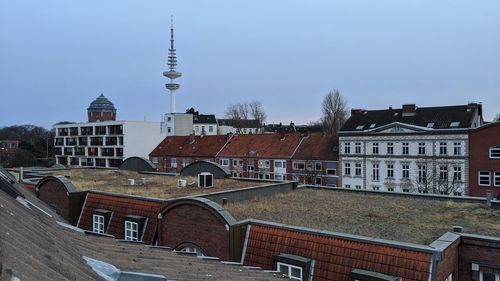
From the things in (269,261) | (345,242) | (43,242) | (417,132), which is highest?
(417,132)

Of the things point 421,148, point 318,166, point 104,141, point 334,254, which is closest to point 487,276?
point 334,254

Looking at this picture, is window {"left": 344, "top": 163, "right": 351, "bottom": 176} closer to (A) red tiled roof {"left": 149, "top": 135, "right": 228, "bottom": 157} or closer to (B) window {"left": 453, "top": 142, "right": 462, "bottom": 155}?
(B) window {"left": 453, "top": 142, "right": 462, "bottom": 155}

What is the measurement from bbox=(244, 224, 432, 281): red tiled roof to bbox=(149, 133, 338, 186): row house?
41.2m

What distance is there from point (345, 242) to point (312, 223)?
9.40ft

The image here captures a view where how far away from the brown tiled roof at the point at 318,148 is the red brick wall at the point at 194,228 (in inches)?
1590

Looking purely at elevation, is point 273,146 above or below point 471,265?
above

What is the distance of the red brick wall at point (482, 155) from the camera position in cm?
4331

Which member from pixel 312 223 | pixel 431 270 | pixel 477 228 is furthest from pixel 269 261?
pixel 477 228

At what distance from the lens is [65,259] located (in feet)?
16.8

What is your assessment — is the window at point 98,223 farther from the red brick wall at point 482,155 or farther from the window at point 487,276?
the red brick wall at point 482,155

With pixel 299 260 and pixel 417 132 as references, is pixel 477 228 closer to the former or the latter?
pixel 299 260

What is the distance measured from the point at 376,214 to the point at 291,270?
5.71m

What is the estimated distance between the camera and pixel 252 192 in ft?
70.5

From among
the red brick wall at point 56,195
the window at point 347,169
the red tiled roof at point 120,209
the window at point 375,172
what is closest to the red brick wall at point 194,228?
the red tiled roof at point 120,209
